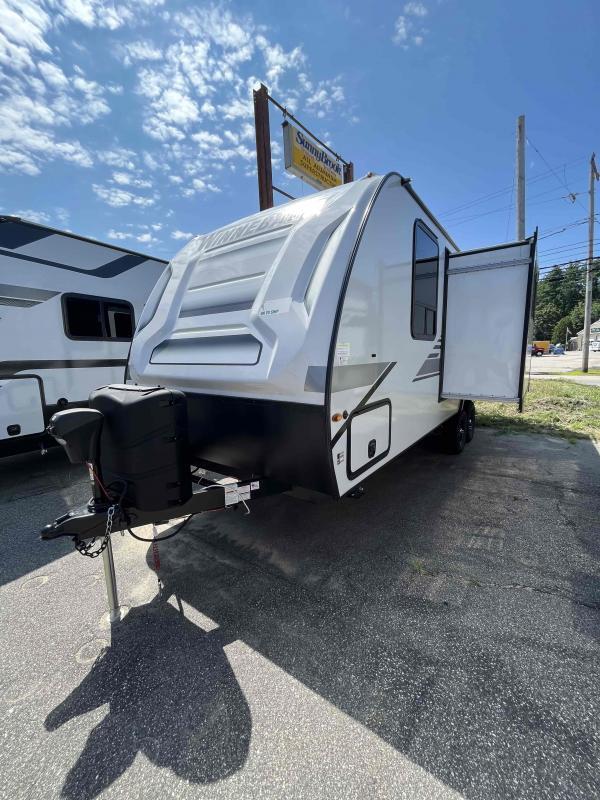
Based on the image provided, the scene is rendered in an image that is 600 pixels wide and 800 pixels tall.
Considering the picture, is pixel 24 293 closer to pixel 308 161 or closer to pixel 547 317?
pixel 308 161

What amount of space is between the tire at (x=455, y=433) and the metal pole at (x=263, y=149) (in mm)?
5118

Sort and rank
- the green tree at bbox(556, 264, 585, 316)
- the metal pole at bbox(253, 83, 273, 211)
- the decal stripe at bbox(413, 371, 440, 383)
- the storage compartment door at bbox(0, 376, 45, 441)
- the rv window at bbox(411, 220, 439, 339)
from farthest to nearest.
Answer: the green tree at bbox(556, 264, 585, 316)
the metal pole at bbox(253, 83, 273, 211)
the storage compartment door at bbox(0, 376, 45, 441)
the decal stripe at bbox(413, 371, 440, 383)
the rv window at bbox(411, 220, 439, 339)

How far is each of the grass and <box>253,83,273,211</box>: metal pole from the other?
6457mm

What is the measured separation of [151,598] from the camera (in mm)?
2561

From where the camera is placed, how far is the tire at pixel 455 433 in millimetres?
5547

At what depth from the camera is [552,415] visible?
826 cm

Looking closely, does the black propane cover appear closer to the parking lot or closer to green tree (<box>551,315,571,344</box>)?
the parking lot

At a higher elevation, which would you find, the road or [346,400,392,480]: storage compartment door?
[346,400,392,480]: storage compartment door

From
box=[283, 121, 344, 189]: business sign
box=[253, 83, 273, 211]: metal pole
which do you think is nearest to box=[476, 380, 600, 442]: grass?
box=[283, 121, 344, 189]: business sign

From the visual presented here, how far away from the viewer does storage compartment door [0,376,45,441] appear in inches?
175

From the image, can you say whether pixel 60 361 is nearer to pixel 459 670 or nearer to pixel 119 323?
pixel 119 323

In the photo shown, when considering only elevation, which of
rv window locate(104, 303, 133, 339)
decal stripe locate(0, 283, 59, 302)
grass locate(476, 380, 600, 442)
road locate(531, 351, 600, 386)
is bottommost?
grass locate(476, 380, 600, 442)

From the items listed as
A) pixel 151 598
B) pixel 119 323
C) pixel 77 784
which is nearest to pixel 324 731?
pixel 77 784

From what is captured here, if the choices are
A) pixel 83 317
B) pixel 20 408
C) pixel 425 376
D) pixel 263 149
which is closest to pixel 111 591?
pixel 425 376
